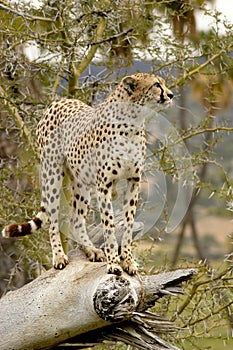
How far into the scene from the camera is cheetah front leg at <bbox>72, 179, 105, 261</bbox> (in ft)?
13.9

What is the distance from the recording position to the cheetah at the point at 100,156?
145 inches

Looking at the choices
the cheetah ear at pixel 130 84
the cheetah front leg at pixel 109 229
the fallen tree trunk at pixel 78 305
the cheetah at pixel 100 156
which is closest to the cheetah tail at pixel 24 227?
the cheetah at pixel 100 156

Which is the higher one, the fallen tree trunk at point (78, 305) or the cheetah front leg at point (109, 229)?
the cheetah front leg at point (109, 229)

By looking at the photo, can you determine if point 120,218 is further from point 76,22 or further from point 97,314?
point 76,22

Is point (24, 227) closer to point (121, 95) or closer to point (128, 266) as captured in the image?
point (128, 266)

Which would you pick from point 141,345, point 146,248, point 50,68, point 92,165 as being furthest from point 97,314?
point 146,248

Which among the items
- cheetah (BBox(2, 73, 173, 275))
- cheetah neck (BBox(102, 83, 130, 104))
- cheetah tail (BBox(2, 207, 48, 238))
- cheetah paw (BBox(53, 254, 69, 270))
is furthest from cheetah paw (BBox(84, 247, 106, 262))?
cheetah neck (BBox(102, 83, 130, 104))

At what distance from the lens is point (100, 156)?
3748 millimetres

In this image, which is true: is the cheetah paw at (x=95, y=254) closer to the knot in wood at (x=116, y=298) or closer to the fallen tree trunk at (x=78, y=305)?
the fallen tree trunk at (x=78, y=305)

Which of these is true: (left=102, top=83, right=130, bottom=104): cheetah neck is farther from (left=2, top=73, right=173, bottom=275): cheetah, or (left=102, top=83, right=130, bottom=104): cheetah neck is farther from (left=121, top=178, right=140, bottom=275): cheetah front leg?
(left=121, top=178, right=140, bottom=275): cheetah front leg

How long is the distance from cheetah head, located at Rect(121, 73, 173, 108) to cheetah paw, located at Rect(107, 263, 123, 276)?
76 centimetres

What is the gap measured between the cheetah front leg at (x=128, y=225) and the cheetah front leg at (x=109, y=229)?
3.2 inches

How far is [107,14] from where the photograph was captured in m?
6.22

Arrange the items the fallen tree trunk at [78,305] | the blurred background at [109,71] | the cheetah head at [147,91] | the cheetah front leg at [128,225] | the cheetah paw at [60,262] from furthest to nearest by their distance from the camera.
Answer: the blurred background at [109,71] < the cheetah paw at [60,262] < the cheetah front leg at [128,225] < the fallen tree trunk at [78,305] < the cheetah head at [147,91]
